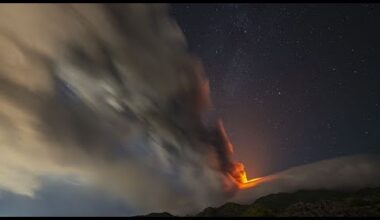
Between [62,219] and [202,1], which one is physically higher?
[202,1]

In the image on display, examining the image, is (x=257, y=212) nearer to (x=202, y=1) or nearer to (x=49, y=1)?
(x=202, y=1)

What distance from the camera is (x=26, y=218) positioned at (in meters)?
30.0

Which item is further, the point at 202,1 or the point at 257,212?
the point at 257,212

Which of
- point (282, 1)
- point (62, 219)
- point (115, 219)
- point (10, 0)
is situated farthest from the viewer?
point (282, 1)

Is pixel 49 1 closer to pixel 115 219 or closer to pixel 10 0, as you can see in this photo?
pixel 10 0

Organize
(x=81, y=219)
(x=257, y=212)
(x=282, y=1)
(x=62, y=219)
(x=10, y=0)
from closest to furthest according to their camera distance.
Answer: (x=62, y=219) < (x=81, y=219) < (x=10, y=0) < (x=282, y=1) < (x=257, y=212)

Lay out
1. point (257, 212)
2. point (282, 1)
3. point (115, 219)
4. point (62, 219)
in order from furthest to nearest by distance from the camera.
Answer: point (257, 212) < point (282, 1) < point (115, 219) < point (62, 219)

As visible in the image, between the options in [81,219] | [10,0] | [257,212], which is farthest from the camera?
[257,212]

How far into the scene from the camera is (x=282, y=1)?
177 ft

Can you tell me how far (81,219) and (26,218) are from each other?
4.32 m

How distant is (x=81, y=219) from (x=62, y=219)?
8.97ft

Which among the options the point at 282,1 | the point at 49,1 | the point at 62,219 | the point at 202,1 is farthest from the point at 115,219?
the point at 282,1

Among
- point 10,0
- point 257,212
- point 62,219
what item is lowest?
point 62,219

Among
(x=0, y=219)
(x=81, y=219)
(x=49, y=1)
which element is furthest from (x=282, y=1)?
(x=0, y=219)
